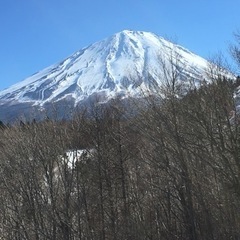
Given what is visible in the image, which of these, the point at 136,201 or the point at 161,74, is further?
the point at 136,201

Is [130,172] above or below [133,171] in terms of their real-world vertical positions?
above

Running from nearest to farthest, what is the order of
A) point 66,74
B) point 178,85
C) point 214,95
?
point 214,95 → point 178,85 → point 66,74

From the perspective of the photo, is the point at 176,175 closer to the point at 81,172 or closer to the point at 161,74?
the point at 161,74

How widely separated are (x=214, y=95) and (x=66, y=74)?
18330 cm

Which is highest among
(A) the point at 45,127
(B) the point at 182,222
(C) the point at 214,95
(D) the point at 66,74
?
(D) the point at 66,74

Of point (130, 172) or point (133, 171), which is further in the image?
point (130, 172)

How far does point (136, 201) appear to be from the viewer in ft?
87.4

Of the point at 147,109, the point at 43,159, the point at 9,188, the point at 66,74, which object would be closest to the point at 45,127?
the point at 43,159

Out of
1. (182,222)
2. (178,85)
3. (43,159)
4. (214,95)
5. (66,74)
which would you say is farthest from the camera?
(66,74)

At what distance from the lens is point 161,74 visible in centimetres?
2225

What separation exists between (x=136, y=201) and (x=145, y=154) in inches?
157

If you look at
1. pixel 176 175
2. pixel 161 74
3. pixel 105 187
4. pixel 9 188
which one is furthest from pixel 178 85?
pixel 9 188

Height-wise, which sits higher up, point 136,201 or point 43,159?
point 43,159

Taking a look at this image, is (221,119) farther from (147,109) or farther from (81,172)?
(81,172)
